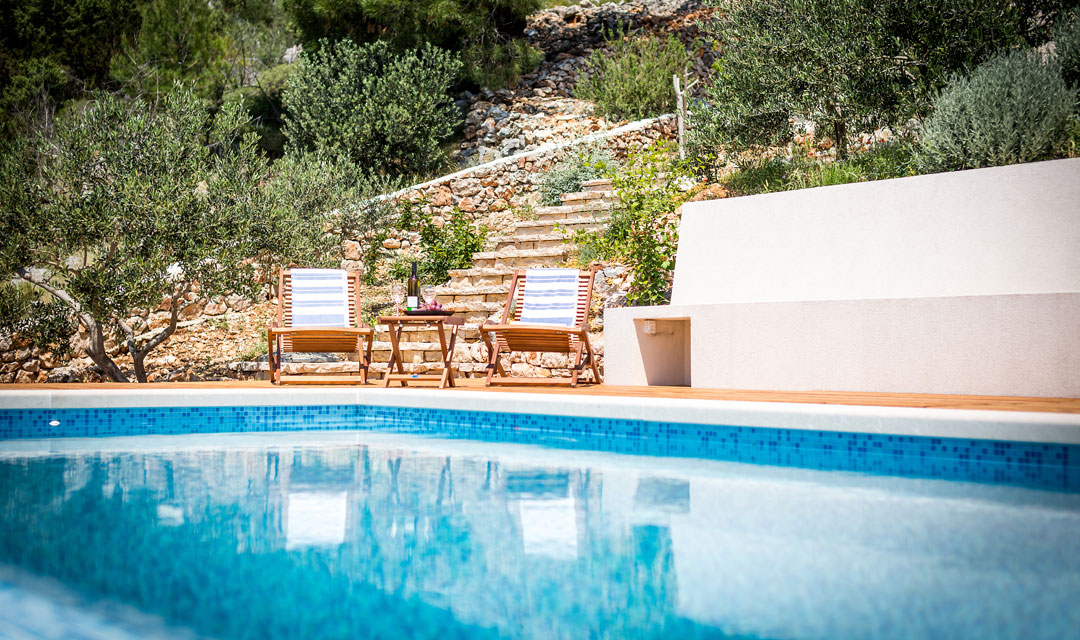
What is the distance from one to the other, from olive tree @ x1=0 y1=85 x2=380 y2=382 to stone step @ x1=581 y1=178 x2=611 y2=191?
4555 millimetres

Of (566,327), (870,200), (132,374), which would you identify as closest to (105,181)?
(132,374)

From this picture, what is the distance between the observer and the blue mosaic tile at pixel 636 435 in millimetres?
3629

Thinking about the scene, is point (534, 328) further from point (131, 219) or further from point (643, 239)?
point (131, 219)

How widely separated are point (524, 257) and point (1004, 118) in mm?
5264

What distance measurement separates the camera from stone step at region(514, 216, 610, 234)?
1004 cm

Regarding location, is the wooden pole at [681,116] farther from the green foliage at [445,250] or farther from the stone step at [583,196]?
the green foliage at [445,250]

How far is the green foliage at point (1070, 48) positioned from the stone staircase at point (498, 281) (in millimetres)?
4921

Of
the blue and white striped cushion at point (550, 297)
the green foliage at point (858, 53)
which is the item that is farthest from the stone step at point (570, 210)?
the blue and white striped cushion at point (550, 297)

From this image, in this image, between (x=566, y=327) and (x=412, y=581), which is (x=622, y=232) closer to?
(x=566, y=327)

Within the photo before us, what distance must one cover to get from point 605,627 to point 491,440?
352cm

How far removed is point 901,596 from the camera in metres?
2.10

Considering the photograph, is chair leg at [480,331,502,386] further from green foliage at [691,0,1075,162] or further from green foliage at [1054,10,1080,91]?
green foliage at [1054,10,1080,91]

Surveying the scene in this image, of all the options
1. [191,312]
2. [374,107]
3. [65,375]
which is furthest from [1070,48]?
[65,375]

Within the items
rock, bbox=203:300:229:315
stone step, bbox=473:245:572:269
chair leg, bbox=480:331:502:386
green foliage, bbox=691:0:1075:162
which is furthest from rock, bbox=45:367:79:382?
green foliage, bbox=691:0:1075:162
